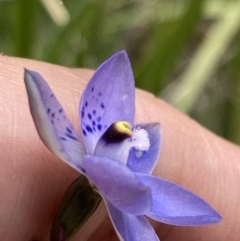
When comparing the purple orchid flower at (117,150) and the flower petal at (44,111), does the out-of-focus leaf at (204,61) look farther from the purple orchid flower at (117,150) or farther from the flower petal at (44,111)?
the flower petal at (44,111)

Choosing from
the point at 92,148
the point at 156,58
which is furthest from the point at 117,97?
the point at 156,58

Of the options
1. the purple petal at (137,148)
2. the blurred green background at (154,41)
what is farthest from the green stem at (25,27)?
the purple petal at (137,148)

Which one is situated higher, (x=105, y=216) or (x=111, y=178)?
(x=111, y=178)

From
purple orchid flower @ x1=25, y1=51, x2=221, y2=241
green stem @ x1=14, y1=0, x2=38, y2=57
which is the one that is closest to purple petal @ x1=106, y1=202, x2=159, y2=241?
purple orchid flower @ x1=25, y1=51, x2=221, y2=241

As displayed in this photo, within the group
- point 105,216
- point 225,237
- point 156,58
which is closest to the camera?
point 105,216

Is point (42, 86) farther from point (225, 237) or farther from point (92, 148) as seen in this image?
point (225, 237)

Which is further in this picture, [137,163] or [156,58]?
[156,58]
